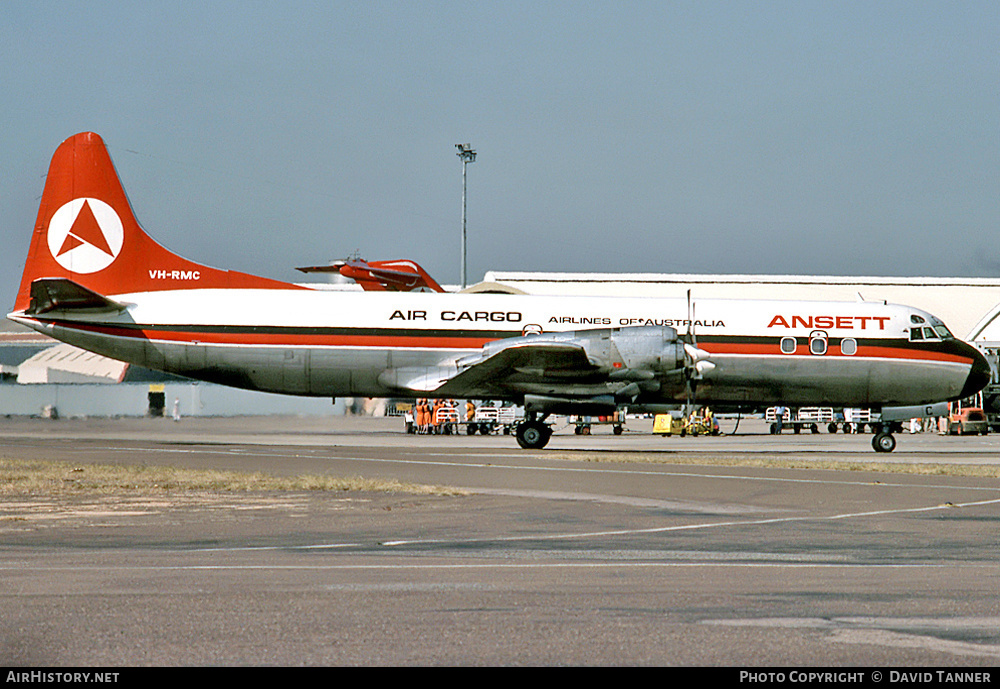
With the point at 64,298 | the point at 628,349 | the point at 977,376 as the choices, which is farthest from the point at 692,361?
the point at 64,298

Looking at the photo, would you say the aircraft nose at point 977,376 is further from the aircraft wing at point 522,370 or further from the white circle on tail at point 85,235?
the white circle on tail at point 85,235

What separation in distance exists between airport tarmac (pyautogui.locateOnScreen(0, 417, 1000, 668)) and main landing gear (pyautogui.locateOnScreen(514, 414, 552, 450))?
1257 cm

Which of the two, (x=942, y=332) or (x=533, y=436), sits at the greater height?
(x=942, y=332)

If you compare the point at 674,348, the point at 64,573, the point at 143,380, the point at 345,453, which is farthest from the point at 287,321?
the point at 143,380

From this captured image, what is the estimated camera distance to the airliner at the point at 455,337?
3200 cm

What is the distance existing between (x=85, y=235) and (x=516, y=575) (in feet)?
94.9

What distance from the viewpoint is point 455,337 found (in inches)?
1289

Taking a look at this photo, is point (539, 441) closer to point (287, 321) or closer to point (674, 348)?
point (674, 348)

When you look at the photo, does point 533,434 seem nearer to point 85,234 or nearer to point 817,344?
point 817,344

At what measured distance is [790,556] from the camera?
34.3 feet

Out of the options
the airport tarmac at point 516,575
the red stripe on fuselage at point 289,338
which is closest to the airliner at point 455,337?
the red stripe on fuselage at point 289,338

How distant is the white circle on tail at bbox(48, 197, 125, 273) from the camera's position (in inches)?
1331

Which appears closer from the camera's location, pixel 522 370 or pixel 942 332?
pixel 522 370

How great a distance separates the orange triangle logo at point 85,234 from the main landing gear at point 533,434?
1449cm
